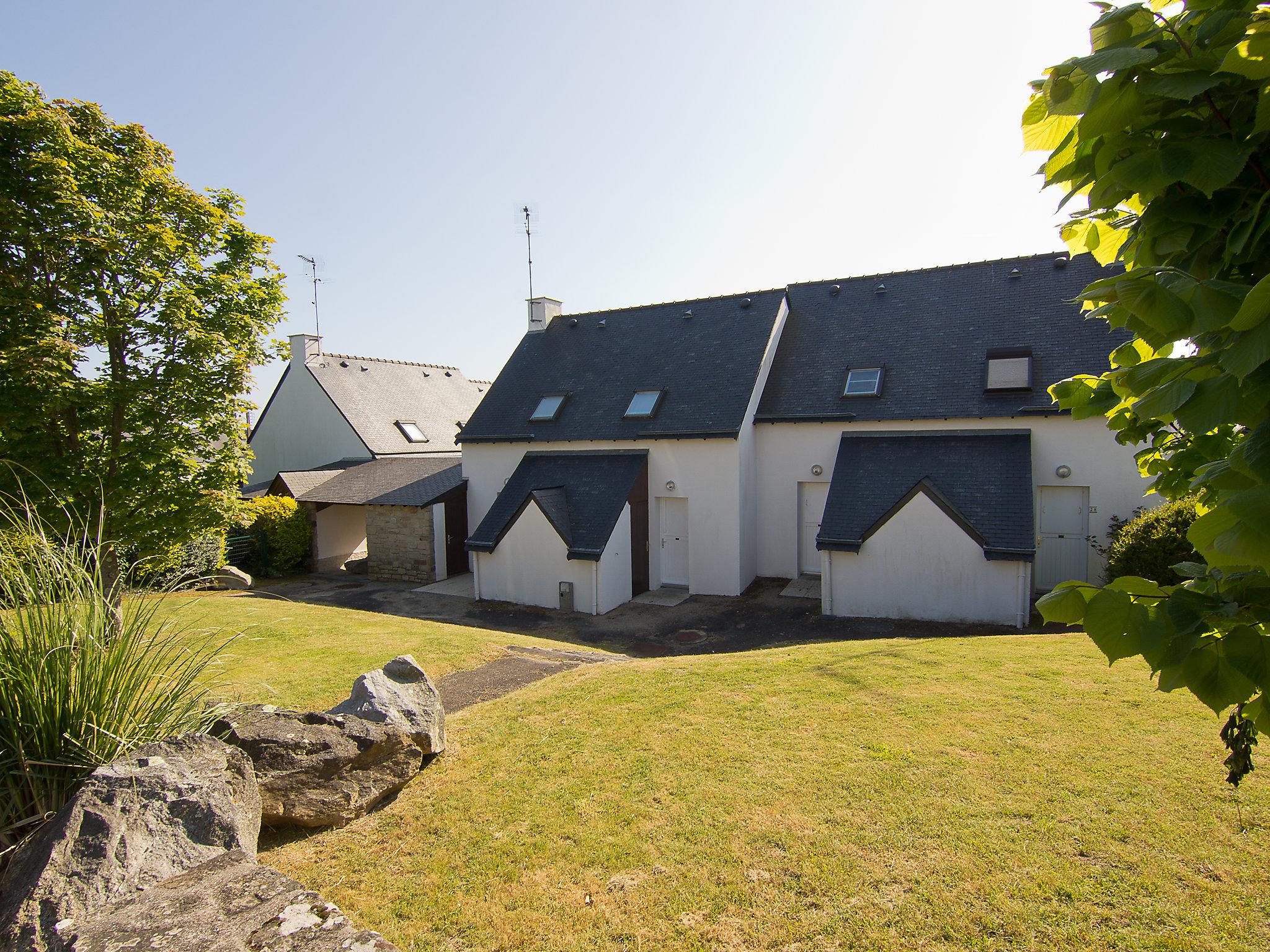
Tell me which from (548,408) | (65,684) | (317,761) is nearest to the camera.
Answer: (65,684)

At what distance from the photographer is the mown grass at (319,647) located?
340 inches

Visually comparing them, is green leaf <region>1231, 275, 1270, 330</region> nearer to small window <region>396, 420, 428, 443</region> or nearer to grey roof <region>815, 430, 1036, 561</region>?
grey roof <region>815, 430, 1036, 561</region>

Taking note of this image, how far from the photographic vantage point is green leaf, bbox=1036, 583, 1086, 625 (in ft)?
6.23

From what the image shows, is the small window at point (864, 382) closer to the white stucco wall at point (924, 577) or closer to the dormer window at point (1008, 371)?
the dormer window at point (1008, 371)

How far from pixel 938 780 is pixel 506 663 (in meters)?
7.33

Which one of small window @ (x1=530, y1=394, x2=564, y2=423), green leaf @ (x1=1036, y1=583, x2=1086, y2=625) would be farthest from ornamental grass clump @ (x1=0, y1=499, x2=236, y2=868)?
small window @ (x1=530, y1=394, x2=564, y2=423)

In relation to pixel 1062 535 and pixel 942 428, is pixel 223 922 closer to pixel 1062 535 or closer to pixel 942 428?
pixel 942 428

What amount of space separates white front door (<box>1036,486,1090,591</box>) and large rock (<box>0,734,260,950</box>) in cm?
1667

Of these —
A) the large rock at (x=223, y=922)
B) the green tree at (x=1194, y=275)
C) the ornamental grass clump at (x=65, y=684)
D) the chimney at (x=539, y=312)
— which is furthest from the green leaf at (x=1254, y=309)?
the chimney at (x=539, y=312)

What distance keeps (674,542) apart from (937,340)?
9.15m

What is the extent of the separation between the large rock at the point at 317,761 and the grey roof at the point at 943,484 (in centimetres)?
1167

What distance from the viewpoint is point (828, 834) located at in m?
4.70

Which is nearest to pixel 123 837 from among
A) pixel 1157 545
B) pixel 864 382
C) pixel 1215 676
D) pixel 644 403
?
pixel 1215 676

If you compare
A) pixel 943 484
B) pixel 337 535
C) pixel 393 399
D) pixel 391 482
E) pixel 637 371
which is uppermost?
pixel 393 399
